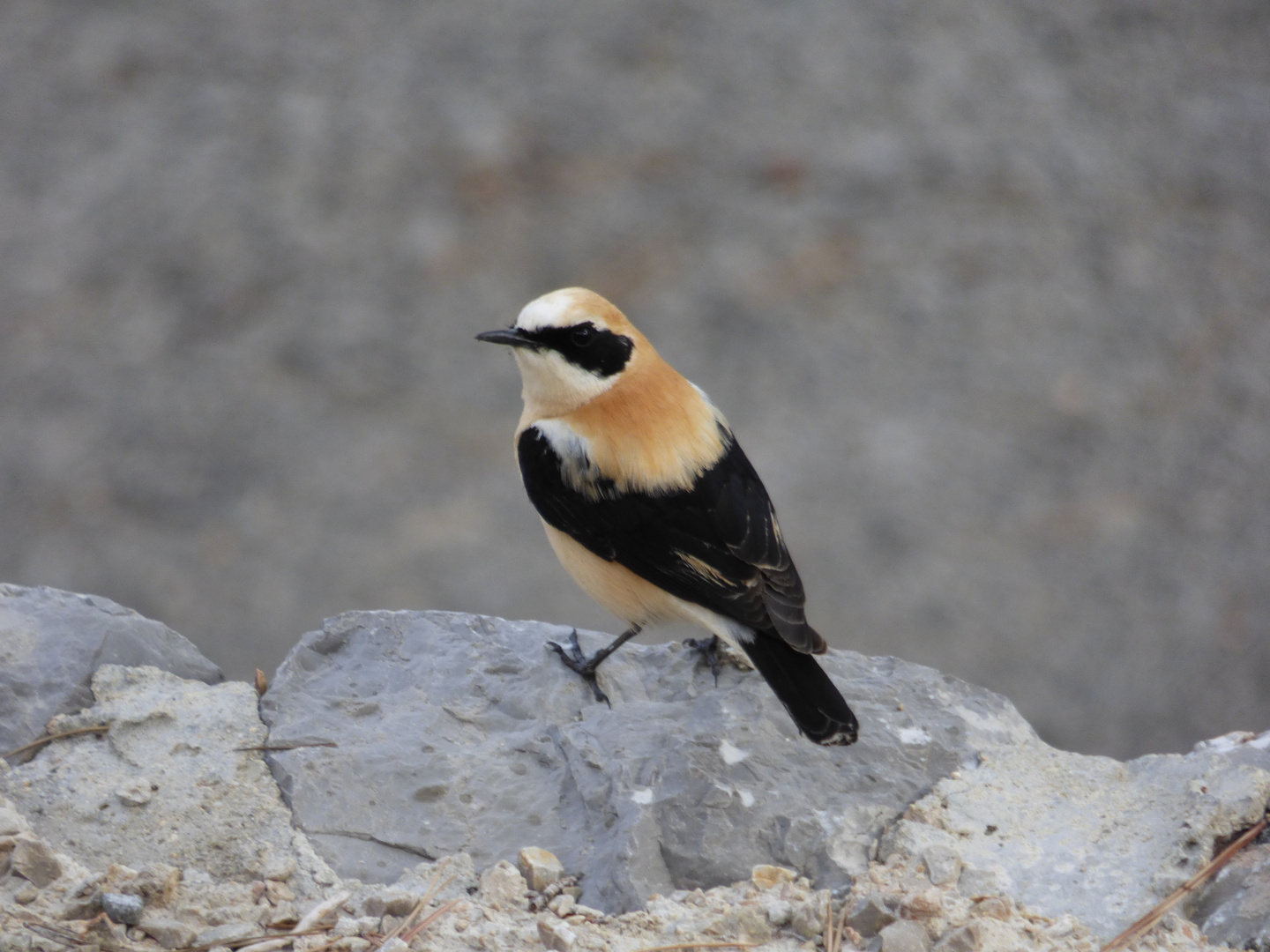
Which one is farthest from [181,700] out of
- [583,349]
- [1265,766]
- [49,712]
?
[1265,766]

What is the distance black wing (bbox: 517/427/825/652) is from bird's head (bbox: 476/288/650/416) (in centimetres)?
19

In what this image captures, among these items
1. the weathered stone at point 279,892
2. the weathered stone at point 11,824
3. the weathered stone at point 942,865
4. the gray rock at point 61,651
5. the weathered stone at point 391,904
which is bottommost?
the weathered stone at point 391,904

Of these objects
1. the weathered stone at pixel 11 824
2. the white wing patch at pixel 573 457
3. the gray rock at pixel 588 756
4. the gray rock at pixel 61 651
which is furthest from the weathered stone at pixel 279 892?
the white wing patch at pixel 573 457

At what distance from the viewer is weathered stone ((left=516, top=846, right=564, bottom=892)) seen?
246 centimetres

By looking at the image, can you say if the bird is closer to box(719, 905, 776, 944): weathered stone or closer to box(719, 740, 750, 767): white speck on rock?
box(719, 740, 750, 767): white speck on rock

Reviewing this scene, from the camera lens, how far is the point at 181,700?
2920 mm

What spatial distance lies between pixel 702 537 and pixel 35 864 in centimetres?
179

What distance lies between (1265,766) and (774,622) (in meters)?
1.16

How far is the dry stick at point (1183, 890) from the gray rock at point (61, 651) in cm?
223

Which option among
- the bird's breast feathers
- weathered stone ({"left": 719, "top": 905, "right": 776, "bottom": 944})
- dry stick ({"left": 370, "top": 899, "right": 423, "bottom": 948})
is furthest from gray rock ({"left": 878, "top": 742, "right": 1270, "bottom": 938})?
the bird's breast feathers

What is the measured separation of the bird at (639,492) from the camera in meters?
3.25

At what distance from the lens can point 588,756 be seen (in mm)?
2828

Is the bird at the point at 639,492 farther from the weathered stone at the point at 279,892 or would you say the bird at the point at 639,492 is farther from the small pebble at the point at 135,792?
the small pebble at the point at 135,792

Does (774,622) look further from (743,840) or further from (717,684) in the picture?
(743,840)
